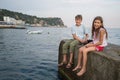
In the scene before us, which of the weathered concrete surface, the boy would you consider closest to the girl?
the weathered concrete surface

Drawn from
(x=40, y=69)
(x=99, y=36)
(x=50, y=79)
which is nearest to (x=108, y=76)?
(x=99, y=36)

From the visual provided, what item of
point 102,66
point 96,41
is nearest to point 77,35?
point 96,41

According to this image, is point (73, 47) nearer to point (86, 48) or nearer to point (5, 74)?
point (86, 48)

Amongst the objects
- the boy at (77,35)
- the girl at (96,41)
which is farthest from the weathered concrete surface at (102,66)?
the boy at (77,35)

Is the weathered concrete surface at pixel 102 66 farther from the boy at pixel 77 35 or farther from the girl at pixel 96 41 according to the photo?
the boy at pixel 77 35

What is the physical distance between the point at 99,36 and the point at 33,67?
307 inches

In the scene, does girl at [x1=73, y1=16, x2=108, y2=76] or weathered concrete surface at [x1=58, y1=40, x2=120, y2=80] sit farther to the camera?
girl at [x1=73, y1=16, x2=108, y2=76]

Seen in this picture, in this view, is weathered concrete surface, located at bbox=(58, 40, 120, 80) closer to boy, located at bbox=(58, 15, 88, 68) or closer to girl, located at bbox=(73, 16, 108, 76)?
girl, located at bbox=(73, 16, 108, 76)

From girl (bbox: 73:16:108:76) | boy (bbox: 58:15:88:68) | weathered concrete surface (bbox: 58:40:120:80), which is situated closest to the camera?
weathered concrete surface (bbox: 58:40:120:80)

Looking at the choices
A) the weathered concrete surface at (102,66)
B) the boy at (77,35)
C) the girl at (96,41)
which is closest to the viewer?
the weathered concrete surface at (102,66)

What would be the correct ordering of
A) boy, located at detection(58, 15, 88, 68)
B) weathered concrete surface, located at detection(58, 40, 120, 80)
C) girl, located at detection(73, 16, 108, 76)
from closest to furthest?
weathered concrete surface, located at detection(58, 40, 120, 80) < girl, located at detection(73, 16, 108, 76) < boy, located at detection(58, 15, 88, 68)

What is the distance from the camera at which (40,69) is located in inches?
514

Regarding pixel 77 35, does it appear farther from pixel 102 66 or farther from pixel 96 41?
pixel 102 66

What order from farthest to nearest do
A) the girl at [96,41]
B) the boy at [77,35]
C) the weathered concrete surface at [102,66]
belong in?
the boy at [77,35] → the girl at [96,41] → the weathered concrete surface at [102,66]
